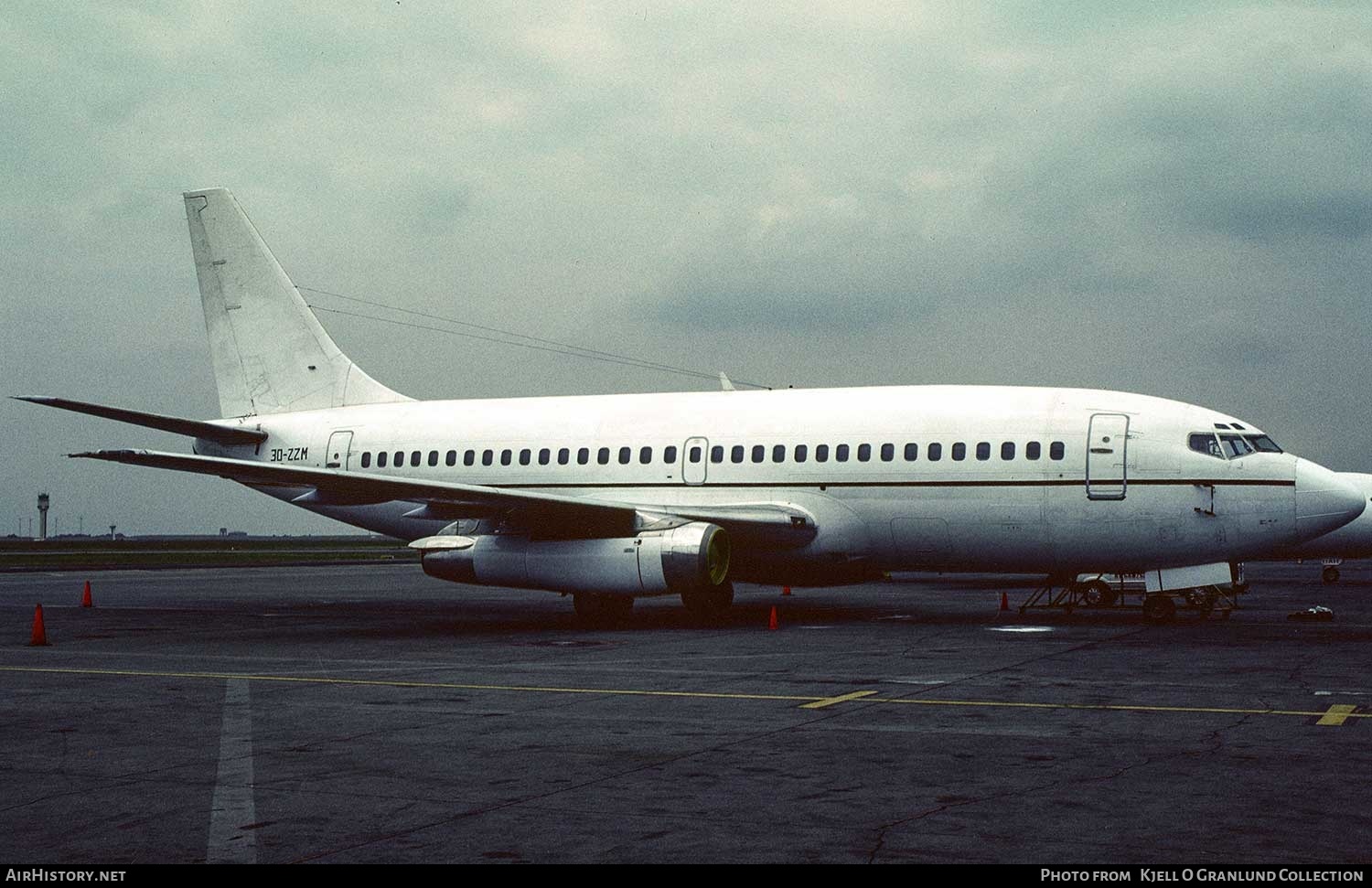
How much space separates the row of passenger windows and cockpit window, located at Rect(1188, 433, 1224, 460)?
2052 millimetres

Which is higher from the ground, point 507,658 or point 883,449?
point 883,449

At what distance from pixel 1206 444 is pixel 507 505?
1160cm

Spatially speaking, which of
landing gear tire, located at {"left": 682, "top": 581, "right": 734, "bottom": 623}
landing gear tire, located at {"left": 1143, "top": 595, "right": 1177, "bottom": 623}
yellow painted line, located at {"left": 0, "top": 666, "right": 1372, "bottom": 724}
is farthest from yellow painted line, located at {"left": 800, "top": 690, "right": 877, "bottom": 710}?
landing gear tire, located at {"left": 1143, "top": 595, "right": 1177, "bottom": 623}

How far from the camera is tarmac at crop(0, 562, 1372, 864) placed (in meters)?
7.08

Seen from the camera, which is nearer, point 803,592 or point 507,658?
point 507,658

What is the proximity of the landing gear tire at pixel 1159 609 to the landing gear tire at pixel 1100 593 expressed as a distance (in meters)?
5.10

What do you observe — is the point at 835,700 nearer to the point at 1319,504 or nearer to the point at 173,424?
the point at 1319,504

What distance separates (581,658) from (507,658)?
3.28ft

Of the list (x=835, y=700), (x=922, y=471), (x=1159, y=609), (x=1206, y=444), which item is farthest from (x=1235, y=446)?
(x=835, y=700)

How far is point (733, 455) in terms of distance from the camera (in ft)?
80.9
